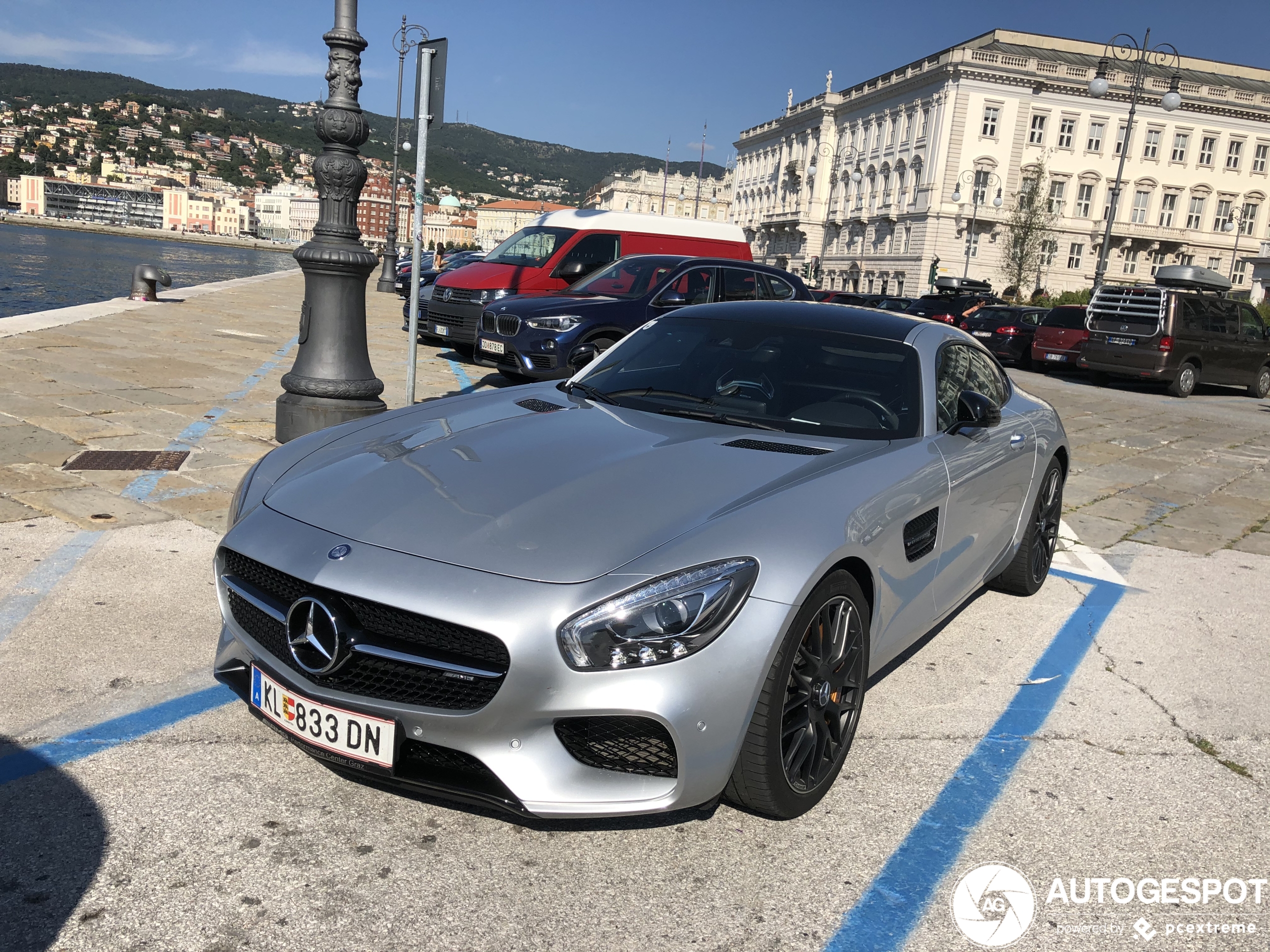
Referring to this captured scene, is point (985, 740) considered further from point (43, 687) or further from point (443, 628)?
point (43, 687)

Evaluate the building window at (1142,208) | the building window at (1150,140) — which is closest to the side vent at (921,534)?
the building window at (1142,208)

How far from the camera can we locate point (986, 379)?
468cm

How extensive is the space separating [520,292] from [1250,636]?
10405 millimetres

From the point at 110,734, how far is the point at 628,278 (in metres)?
9.14

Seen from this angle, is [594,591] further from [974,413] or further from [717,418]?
[974,413]

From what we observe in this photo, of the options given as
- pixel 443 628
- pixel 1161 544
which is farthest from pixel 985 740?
pixel 1161 544

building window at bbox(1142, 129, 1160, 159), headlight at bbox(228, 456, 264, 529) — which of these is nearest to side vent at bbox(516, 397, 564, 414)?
headlight at bbox(228, 456, 264, 529)

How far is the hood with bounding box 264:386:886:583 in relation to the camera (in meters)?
2.52

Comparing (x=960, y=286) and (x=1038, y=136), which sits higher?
(x=1038, y=136)

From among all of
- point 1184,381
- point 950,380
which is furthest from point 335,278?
point 1184,381

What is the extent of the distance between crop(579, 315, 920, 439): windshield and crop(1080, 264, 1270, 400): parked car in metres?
15.9

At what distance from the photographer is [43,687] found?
3250 millimetres

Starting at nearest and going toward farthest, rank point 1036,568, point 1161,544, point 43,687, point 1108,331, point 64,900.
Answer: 1. point 64,900
2. point 43,687
3. point 1036,568
4. point 1161,544
5. point 1108,331

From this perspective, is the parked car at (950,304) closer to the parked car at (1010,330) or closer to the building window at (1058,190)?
the parked car at (1010,330)
